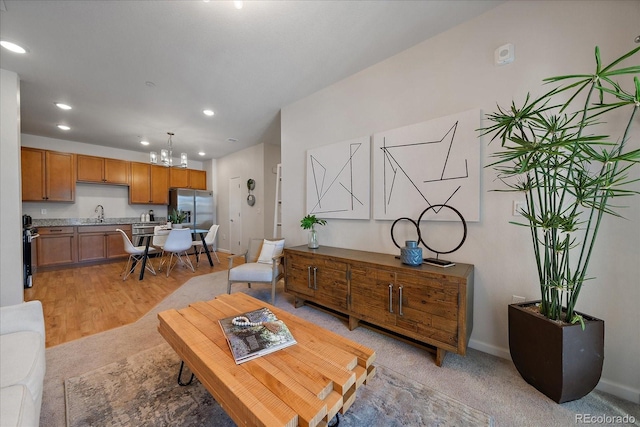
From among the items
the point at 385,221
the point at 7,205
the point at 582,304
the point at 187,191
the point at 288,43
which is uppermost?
the point at 288,43

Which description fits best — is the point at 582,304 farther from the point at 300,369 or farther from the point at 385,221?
the point at 300,369

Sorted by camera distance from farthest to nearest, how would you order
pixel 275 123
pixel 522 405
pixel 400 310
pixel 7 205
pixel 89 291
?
pixel 275 123
pixel 89 291
pixel 7 205
pixel 400 310
pixel 522 405

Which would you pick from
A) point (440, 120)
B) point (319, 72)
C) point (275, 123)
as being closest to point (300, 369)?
point (440, 120)

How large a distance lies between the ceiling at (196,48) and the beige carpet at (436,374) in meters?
2.64

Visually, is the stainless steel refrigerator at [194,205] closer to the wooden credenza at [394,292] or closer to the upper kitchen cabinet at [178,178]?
the upper kitchen cabinet at [178,178]

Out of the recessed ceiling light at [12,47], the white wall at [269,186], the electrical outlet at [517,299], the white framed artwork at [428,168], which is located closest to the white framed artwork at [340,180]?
the white framed artwork at [428,168]

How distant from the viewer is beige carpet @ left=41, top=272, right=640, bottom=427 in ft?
4.32

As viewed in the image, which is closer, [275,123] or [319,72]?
[319,72]

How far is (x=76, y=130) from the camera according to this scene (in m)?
4.29

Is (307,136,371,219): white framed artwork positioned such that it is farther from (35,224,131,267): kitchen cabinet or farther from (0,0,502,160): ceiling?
(35,224,131,267): kitchen cabinet

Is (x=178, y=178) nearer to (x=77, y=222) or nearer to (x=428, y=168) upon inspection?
(x=77, y=222)

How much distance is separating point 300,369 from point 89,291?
387 centimetres

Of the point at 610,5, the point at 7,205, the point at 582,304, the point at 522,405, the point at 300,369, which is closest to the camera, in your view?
the point at 300,369

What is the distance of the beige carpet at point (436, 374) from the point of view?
1.32m
